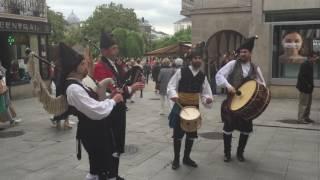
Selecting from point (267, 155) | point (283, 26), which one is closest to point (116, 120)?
point (267, 155)

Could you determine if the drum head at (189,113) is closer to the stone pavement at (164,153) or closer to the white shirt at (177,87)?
the white shirt at (177,87)

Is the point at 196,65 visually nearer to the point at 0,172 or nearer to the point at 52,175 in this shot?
the point at 52,175

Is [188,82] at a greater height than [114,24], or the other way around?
[114,24]

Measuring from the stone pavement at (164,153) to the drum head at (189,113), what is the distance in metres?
0.80

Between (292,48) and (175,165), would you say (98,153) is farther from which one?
(292,48)

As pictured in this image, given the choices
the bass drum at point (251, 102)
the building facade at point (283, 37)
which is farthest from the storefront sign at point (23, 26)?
the bass drum at point (251, 102)

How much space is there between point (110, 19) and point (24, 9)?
5633cm

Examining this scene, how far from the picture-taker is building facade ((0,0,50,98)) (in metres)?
16.7

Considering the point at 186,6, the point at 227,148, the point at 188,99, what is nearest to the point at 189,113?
the point at 188,99

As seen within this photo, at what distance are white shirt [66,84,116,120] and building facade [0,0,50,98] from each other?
502 inches

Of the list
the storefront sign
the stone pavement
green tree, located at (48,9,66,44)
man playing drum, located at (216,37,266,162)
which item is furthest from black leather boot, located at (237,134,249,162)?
green tree, located at (48,9,66,44)

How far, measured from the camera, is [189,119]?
6227 millimetres

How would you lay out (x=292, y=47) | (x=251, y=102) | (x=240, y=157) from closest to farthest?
(x=251, y=102) < (x=240, y=157) < (x=292, y=47)

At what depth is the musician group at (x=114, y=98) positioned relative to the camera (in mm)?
4395
